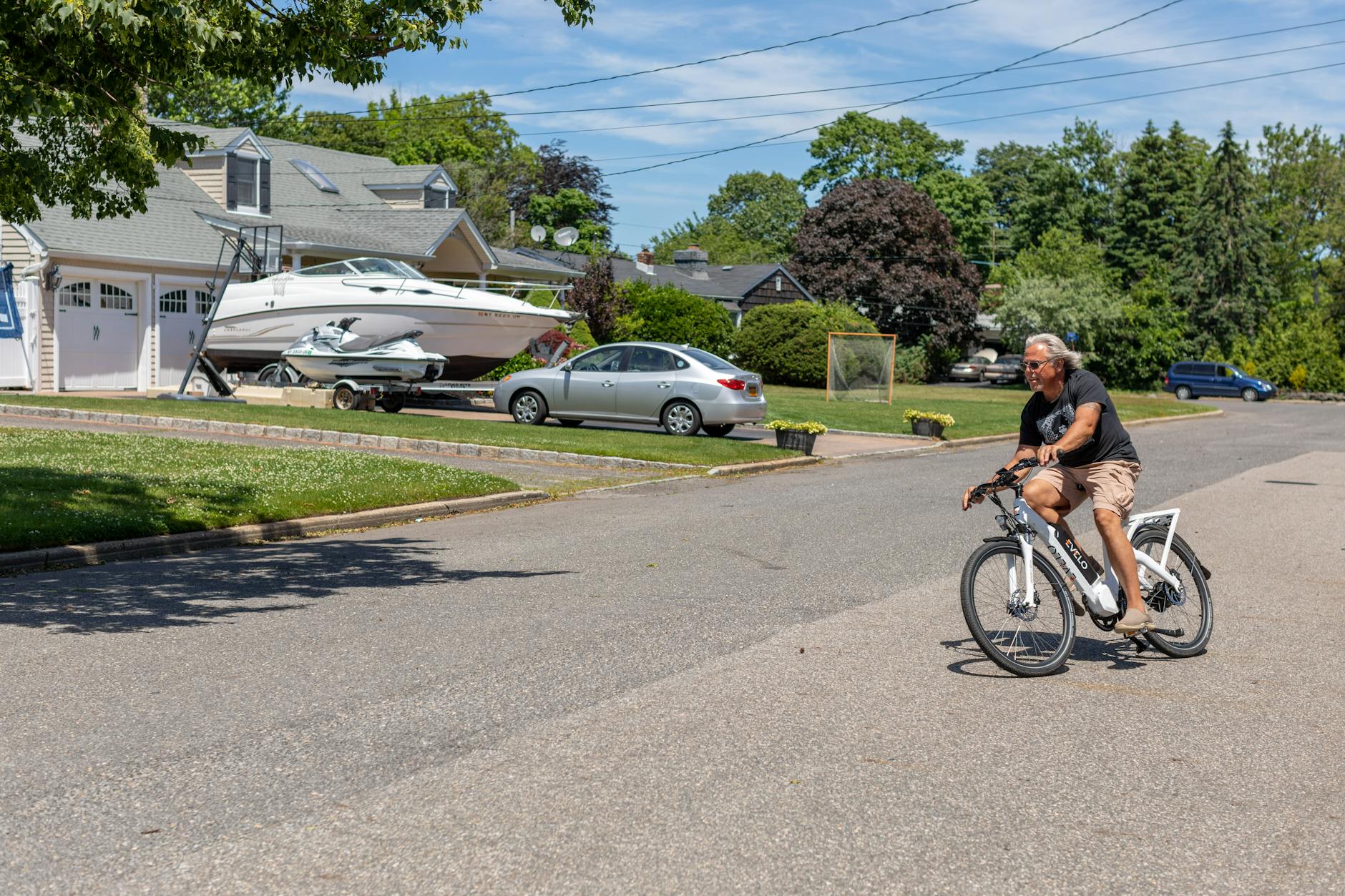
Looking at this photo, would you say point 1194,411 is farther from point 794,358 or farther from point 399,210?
point 399,210

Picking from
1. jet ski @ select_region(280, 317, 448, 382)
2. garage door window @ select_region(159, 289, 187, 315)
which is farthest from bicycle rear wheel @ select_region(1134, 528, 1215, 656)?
garage door window @ select_region(159, 289, 187, 315)

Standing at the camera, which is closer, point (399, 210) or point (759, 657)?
point (759, 657)

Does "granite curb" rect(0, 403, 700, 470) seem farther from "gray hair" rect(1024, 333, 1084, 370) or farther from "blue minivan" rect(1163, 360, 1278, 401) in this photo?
"blue minivan" rect(1163, 360, 1278, 401)

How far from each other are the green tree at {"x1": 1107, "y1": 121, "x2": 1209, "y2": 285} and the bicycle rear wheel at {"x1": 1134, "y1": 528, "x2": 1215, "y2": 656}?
77828 millimetres

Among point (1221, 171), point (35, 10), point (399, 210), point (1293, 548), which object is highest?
point (1221, 171)

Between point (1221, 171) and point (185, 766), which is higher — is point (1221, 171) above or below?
above

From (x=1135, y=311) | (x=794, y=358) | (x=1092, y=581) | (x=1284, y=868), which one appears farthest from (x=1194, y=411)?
(x=1284, y=868)

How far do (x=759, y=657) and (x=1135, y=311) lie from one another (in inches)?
2514

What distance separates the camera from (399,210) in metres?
39.0

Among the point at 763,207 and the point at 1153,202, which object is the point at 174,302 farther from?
the point at 763,207

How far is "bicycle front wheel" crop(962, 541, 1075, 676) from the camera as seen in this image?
696 cm

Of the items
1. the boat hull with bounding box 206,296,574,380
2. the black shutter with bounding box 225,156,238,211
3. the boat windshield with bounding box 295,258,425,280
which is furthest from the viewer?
the black shutter with bounding box 225,156,238,211

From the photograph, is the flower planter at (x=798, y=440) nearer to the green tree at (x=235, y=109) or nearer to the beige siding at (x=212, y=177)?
the beige siding at (x=212, y=177)

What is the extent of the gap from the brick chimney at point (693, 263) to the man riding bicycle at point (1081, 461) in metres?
64.8
